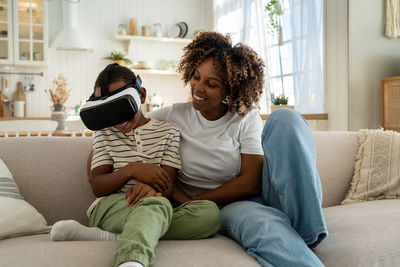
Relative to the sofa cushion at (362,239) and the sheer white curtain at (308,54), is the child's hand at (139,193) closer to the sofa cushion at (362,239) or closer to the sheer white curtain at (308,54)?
the sofa cushion at (362,239)

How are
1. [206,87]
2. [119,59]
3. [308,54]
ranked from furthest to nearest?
[119,59], [308,54], [206,87]

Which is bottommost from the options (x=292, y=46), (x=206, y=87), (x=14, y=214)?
(x=14, y=214)

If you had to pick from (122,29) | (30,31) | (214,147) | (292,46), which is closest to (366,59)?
(292,46)

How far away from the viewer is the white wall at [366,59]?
11.0 ft

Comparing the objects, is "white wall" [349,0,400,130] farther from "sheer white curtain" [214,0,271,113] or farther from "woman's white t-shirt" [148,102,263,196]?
"woman's white t-shirt" [148,102,263,196]

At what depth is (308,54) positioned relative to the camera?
3.63 m

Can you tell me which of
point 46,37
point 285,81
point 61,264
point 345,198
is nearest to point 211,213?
point 61,264

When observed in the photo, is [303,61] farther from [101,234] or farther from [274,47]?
[101,234]

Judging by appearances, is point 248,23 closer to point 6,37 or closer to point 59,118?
point 59,118

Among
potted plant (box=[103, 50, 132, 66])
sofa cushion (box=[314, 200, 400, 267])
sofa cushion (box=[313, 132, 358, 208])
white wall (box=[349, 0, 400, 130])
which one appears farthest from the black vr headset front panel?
potted plant (box=[103, 50, 132, 66])

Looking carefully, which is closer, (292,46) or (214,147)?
(214,147)

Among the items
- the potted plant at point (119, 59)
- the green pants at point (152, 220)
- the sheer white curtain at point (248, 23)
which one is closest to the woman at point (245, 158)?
the green pants at point (152, 220)

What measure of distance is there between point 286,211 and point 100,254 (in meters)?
0.56

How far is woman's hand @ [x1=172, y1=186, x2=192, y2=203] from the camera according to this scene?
4.78 feet
